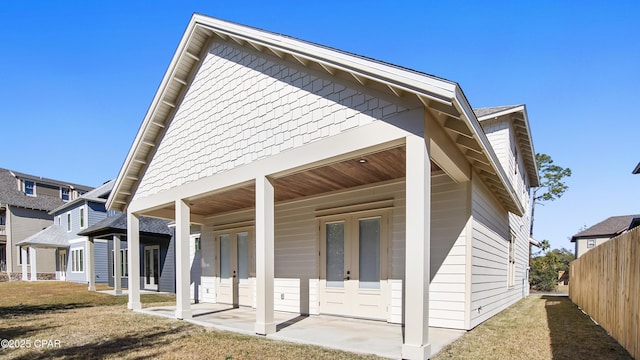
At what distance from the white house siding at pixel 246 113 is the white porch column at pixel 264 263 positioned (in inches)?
36.3

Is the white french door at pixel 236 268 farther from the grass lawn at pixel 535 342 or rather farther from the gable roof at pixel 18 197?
the gable roof at pixel 18 197

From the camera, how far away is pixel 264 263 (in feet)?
21.8

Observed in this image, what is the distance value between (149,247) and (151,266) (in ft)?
3.35

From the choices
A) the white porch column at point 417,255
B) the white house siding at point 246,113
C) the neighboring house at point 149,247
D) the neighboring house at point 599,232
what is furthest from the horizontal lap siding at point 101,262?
the neighboring house at point 599,232

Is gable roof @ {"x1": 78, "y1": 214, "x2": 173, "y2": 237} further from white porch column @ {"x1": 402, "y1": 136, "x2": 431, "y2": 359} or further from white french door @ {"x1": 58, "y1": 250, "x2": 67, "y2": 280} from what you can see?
white porch column @ {"x1": 402, "y1": 136, "x2": 431, "y2": 359}

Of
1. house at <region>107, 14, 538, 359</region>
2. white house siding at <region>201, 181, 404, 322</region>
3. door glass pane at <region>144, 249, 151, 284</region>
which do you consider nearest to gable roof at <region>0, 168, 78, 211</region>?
door glass pane at <region>144, 249, 151, 284</region>

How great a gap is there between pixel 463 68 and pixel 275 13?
6.08 meters

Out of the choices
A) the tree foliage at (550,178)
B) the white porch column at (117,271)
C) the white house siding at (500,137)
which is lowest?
the white porch column at (117,271)

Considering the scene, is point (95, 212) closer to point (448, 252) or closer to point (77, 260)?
point (77, 260)

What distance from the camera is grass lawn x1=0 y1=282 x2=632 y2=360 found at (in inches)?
208

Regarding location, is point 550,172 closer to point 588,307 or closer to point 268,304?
point 588,307

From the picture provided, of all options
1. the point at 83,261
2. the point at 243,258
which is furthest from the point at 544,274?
the point at 83,261

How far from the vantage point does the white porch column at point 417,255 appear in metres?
4.56

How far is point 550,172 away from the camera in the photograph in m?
33.3
